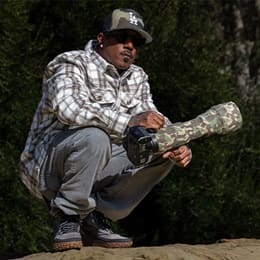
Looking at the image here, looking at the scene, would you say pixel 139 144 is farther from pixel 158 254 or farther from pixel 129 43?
pixel 129 43

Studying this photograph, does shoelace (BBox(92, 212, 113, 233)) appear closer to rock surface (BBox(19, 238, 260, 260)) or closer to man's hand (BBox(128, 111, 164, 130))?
rock surface (BBox(19, 238, 260, 260))

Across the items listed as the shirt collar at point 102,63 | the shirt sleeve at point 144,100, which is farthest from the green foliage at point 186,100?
the shirt collar at point 102,63

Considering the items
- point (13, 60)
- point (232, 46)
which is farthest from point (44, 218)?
point (232, 46)

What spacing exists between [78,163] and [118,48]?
748 millimetres

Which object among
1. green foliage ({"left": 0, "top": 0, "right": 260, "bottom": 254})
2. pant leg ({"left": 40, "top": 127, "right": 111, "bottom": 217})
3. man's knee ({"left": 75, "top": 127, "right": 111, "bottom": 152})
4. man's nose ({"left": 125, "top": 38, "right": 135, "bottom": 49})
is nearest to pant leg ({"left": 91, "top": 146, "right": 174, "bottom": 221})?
pant leg ({"left": 40, "top": 127, "right": 111, "bottom": 217})

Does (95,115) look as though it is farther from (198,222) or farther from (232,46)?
(232,46)

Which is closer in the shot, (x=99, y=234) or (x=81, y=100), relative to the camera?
(x=81, y=100)

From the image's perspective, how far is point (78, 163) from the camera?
5164mm

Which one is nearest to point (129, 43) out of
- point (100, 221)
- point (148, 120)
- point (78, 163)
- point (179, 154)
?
point (148, 120)

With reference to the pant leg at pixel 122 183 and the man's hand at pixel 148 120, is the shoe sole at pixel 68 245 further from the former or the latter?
the man's hand at pixel 148 120

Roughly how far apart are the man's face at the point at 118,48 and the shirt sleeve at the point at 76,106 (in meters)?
0.29

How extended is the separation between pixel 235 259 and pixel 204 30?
3477 mm

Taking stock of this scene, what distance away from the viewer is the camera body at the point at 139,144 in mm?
5086

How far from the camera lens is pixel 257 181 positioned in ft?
27.7
